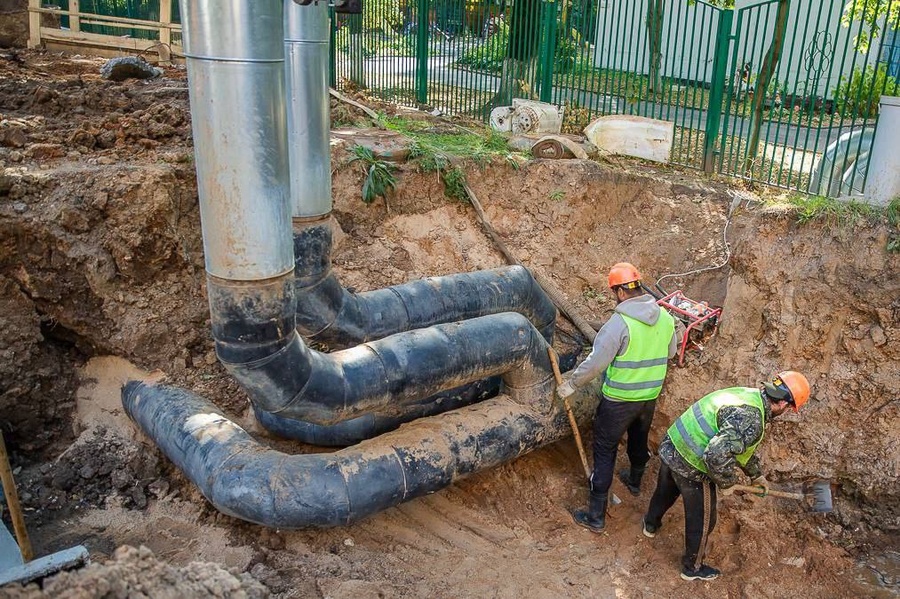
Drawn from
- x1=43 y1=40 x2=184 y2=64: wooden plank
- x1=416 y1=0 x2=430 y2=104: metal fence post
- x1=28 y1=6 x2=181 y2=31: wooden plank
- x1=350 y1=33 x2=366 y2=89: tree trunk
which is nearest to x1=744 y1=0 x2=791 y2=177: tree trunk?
x1=416 y1=0 x2=430 y2=104: metal fence post

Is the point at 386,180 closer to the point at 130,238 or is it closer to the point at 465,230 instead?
the point at 465,230

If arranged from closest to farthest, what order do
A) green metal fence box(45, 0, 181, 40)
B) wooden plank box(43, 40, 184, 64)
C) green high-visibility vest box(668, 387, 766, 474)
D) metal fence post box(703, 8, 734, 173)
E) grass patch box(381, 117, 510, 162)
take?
1. green high-visibility vest box(668, 387, 766, 474)
2. metal fence post box(703, 8, 734, 173)
3. grass patch box(381, 117, 510, 162)
4. wooden plank box(43, 40, 184, 64)
5. green metal fence box(45, 0, 181, 40)

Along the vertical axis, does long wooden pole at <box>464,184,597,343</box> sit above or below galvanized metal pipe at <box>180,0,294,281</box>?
below

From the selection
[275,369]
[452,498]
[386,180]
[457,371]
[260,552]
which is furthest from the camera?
[386,180]

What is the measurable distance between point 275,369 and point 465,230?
13.0ft

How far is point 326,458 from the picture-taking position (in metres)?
4.54

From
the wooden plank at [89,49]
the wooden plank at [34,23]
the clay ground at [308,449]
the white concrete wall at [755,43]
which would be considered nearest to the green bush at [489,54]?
the white concrete wall at [755,43]

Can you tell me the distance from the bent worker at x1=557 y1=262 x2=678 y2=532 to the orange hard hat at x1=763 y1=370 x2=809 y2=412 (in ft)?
2.74

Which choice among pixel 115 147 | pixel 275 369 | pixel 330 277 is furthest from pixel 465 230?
pixel 275 369

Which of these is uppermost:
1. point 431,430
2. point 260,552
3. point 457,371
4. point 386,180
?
point 386,180

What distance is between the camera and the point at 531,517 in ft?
18.3

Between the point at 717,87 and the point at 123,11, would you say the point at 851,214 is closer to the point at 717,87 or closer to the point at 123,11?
the point at 717,87

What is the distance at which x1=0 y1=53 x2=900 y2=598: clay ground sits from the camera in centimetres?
486

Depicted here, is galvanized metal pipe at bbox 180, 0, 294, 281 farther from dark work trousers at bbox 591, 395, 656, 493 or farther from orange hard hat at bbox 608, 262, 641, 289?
dark work trousers at bbox 591, 395, 656, 493
